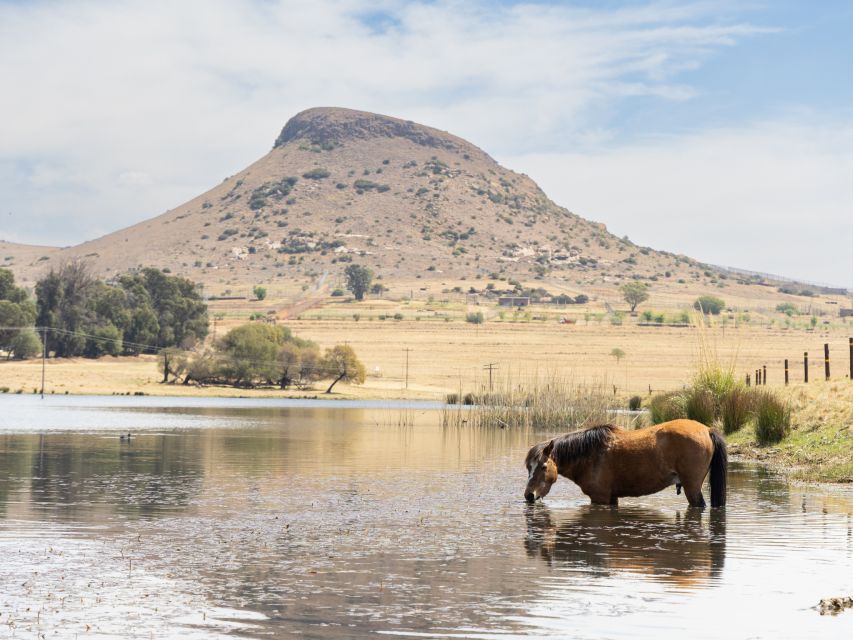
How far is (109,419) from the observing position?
161ft

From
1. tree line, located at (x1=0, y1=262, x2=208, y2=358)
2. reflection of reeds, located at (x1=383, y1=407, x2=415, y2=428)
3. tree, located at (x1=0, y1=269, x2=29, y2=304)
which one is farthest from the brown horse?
tree, located at (x1=0, y1=269, x2=29, y2=304)

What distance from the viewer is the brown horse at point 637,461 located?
1650cm

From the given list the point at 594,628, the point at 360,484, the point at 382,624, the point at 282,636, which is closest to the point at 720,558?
the point at 594,628

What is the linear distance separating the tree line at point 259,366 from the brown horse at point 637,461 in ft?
231

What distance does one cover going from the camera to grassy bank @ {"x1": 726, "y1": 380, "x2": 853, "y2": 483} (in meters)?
21.7

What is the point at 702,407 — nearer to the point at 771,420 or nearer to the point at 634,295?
the point at 771,420

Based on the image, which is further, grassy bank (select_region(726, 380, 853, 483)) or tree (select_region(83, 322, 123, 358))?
tree (select_region(83, 322, 123, 358))

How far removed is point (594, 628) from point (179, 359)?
8209cm

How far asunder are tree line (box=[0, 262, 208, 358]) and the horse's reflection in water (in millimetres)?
85864

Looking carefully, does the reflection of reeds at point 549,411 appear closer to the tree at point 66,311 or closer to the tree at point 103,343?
the tree at point 103,343

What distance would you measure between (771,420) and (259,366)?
→ 64.3 m

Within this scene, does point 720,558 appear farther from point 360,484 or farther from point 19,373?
point 19,373

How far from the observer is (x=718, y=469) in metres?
16.7

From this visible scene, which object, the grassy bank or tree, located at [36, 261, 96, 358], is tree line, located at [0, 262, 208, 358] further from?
the grassy bank
